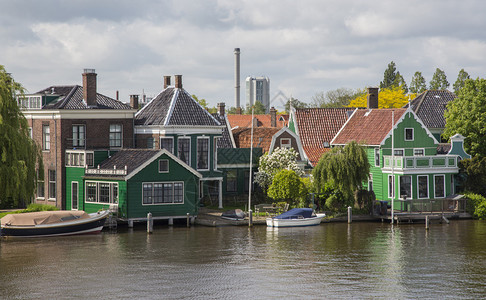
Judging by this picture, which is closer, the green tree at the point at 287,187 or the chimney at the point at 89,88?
the green tree at the point at 287,187

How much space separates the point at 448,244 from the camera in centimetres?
4962

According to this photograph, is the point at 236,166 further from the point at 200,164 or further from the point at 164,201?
the point at 164,201

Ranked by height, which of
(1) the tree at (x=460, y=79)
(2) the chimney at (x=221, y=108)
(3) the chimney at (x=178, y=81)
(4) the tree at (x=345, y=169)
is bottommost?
(4) the tree at (x=345, y=169)

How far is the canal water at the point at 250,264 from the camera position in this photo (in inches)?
1449

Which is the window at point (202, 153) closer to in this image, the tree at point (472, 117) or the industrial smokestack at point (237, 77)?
the tree at point (472, 117)

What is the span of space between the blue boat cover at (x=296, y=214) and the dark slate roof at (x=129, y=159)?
999 centimetres

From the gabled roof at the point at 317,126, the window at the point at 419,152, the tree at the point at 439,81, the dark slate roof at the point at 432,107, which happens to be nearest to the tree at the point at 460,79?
the tree at the point at 439,81

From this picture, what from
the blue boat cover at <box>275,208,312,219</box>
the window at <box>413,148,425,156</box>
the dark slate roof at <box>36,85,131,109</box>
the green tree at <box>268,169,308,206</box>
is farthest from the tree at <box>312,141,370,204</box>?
the dark slate roof at <box>36,85,131,109</box>

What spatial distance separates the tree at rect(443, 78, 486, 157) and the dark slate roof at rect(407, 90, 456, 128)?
5335 mm

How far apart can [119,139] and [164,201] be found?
28.7 feet

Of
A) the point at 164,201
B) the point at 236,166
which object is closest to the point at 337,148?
the point at 236,166

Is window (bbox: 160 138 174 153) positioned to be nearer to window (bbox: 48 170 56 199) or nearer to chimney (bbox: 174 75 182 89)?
chimney (bbox: 174 75 182 89)

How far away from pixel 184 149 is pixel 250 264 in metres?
21.0

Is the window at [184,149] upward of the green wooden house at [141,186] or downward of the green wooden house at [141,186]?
upward
